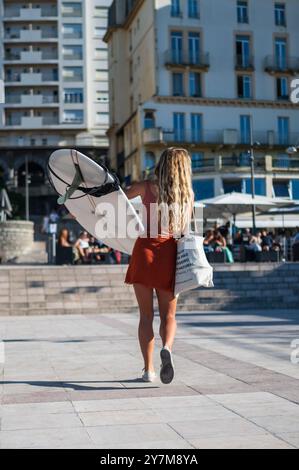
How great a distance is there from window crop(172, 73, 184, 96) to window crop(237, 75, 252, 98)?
4051mm

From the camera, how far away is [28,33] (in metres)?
71.7

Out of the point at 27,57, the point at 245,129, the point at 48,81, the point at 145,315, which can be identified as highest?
the point at 27,57

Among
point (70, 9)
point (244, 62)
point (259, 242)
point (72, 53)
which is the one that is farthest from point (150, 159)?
point (70, 9)

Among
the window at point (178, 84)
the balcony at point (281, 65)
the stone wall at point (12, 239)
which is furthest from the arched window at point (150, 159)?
the stone wall at point (12, 239)

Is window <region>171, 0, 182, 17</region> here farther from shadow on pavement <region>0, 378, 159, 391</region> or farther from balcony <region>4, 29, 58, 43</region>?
shadow on pavement <region>0, 378, 159, 391</region>

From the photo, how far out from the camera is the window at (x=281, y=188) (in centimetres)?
4847

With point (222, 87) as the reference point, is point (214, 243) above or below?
below

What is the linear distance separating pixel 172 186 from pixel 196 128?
44621 millimetres

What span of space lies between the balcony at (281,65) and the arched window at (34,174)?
88.3 feet

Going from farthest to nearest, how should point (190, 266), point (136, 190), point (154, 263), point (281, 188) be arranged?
point (281, 188) → point (136, 190) → point (154, 263) → point (190, 266)

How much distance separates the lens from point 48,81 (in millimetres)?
72125

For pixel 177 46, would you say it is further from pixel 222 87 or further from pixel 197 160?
pixel 197 160

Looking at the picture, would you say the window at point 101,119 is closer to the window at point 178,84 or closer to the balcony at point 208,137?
the window at point 178,84
